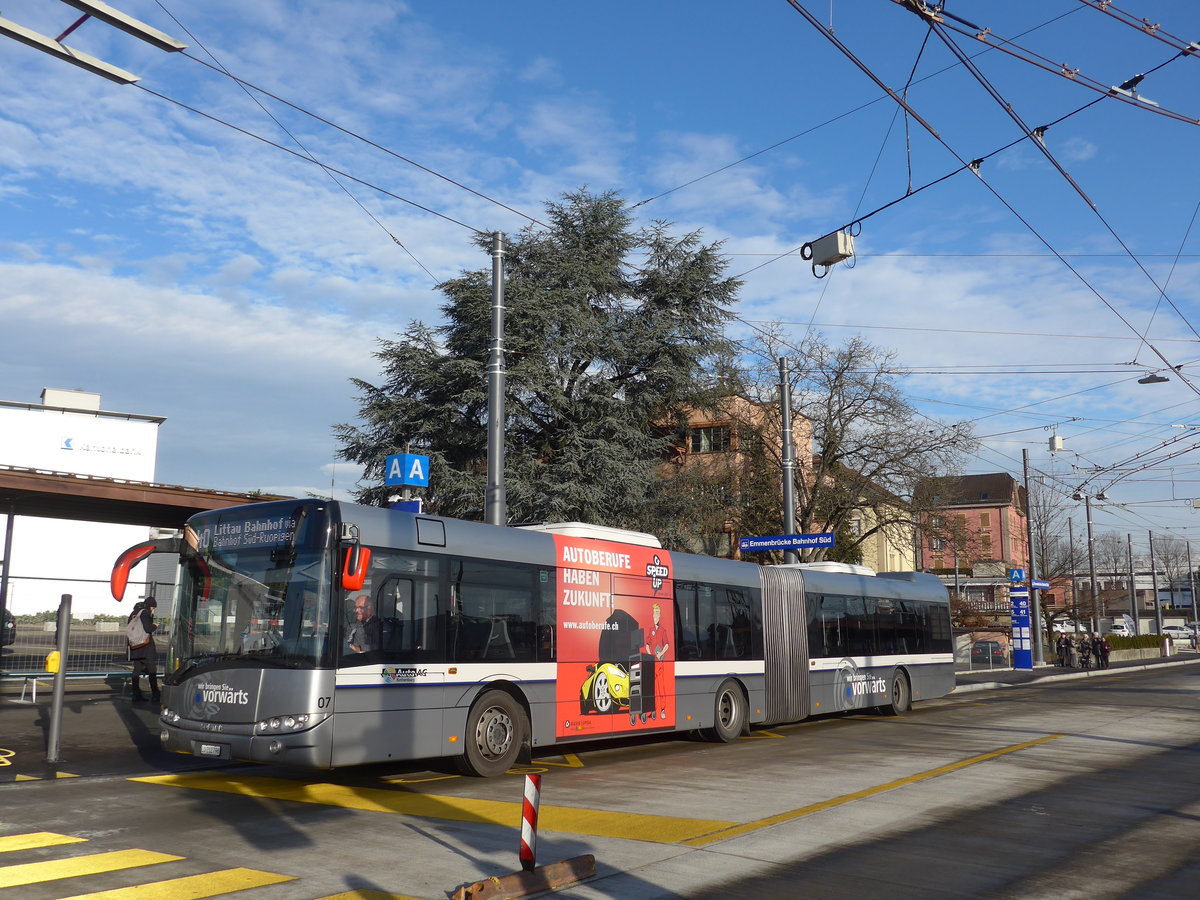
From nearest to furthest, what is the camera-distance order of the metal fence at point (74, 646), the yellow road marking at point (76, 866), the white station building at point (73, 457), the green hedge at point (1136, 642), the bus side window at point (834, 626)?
the yellow road marking at point (76, 866), the bus side window at point (834, 626), the metal fence at point (74, 646), the white station building at point (73, 457), the green hedge at point (1136, 642)

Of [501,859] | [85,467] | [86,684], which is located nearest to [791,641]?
[501,859]

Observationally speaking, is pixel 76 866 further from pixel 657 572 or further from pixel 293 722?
pixel 657 572

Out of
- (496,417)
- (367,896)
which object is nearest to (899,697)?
(496,417)

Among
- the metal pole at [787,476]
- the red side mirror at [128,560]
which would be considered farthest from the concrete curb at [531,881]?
the metal pole at [787,476]

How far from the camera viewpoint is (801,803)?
1025 cm

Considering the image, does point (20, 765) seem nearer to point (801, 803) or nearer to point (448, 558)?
point (448, 558)

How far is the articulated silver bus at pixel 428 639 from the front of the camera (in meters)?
10.4

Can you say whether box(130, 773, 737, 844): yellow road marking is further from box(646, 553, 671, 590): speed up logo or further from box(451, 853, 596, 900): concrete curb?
box(646, 553, 671, 590): speed up logo

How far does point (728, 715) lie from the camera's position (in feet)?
56.4

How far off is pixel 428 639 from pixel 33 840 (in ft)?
14.2

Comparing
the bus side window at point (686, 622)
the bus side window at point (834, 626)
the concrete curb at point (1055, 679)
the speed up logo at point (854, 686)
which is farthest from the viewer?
the concrete curb at point (1055, 679)

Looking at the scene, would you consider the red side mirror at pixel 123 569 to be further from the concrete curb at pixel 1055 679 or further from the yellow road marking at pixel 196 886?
the concrete curb at pixel 1055 679

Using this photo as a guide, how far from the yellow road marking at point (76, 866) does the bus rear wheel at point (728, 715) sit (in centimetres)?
1051

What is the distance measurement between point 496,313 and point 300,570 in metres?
7.39
